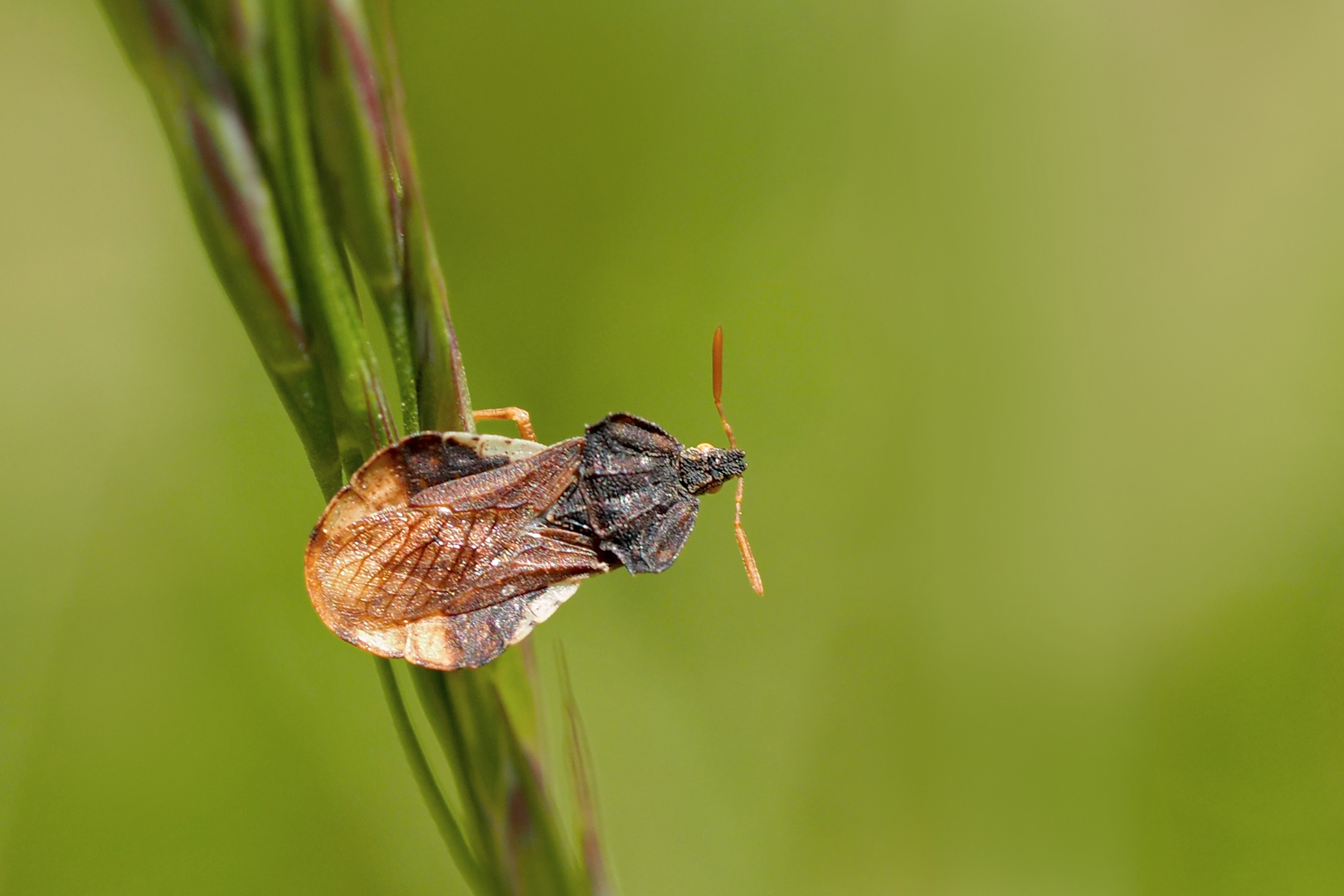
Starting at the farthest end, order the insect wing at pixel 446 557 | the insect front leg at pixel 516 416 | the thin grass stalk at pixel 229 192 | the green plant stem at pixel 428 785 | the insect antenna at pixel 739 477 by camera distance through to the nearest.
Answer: the insect antenna at pixel 739 477 → the insect front leg at pixel 516 416 → the insect wing at pixel 446 557 → the green plant stem at pixel 428 785 → the thin grass stalk at pixel 229 192

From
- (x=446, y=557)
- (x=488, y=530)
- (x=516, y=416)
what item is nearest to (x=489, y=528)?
(x=488, y=530)

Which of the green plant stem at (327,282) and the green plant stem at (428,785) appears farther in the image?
the green plant stem at (428,785)

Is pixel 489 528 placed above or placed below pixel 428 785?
above

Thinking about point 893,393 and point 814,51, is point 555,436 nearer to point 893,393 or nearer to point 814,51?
point 893,393

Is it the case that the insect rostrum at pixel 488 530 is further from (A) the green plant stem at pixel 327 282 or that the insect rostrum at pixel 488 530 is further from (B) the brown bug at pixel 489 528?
(A) the green plant stem at pixel 327 282

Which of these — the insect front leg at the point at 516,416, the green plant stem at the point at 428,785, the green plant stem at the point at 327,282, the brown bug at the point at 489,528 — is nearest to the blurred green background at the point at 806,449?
the insect front leg at the point at 516,416

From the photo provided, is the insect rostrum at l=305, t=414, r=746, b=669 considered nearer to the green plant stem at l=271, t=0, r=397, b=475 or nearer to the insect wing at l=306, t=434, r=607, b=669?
the insect wing at l=306, t=434, r=607, b=669

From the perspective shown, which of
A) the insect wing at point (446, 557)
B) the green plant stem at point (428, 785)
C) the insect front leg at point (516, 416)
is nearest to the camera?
the green plant stem at point (428, 785)

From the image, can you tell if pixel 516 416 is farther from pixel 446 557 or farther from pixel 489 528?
pixel 446 557

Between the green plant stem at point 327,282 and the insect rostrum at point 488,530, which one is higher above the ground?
the green plant stem at point 327,282
